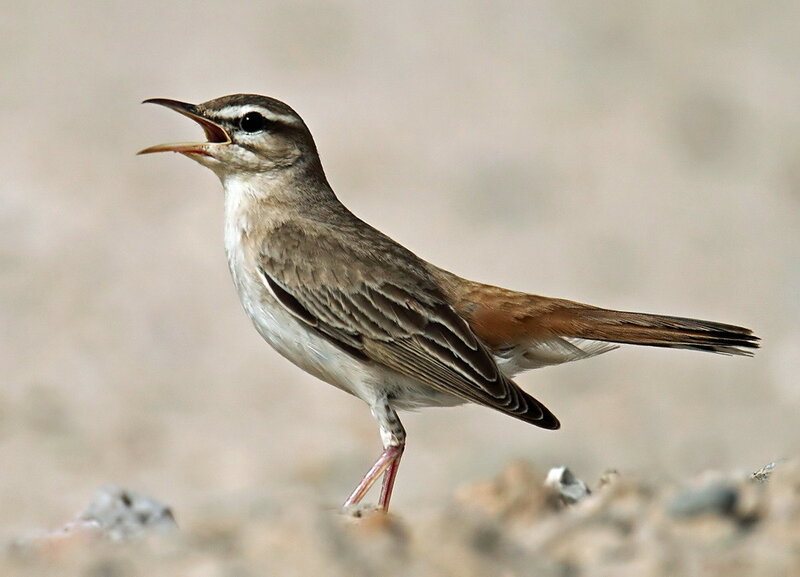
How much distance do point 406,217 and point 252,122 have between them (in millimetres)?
8531

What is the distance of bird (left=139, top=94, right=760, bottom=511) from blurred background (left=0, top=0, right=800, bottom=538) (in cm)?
415

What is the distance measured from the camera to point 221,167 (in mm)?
9070

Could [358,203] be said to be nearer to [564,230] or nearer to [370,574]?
[564,230]

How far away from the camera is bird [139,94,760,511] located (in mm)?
8438

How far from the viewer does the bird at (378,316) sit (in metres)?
8.44

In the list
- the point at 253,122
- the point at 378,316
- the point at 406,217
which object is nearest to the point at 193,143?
the point at 253,122

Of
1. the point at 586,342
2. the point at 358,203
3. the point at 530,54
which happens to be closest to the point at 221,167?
the point at 586,342

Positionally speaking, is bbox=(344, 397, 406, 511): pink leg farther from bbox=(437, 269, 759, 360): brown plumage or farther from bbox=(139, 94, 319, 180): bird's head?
bbox=(139, 94, 319, 180): bird's head

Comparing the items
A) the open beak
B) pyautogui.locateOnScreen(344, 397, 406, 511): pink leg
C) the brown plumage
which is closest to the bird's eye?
the open beak

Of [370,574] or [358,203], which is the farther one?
[358,203]

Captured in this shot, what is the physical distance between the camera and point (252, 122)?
911 cm

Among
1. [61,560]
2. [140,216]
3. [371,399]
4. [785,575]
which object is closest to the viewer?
[785,575]

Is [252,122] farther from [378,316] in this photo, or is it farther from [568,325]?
[568,325]

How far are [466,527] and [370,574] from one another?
46cm
